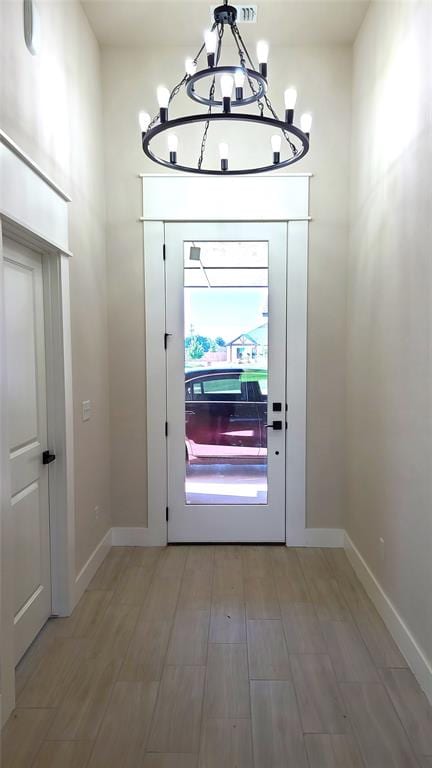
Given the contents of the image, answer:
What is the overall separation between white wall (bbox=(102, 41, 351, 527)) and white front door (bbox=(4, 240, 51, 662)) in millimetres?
1011

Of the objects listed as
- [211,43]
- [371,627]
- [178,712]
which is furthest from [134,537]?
[211,43]

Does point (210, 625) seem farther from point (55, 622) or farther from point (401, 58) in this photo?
point (401, 58)

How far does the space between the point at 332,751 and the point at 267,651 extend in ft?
1.99

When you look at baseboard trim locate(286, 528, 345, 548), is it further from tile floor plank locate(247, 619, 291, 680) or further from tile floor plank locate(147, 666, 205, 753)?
tile floor plank locate(147, 666, 205, 753)

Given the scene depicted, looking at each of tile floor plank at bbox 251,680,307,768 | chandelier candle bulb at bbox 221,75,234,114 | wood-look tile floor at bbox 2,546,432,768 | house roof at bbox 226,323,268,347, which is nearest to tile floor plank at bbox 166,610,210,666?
wood-look tile floor at bbox 2,546,432,768

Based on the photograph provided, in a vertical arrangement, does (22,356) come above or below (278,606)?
above

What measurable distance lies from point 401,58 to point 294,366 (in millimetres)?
1915

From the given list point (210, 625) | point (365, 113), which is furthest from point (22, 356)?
point (365, 113)

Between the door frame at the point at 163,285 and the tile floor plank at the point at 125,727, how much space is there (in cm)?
152

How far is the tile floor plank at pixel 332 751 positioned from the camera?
5.43 ft

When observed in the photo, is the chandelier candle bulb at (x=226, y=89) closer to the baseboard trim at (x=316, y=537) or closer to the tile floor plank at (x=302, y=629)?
the tile floor plank at (x=302, y=629)

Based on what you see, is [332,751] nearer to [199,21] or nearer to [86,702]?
[86,702]

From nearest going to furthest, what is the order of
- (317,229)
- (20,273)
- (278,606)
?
1. (20,273)
2. (278,606)
3. (317,229)

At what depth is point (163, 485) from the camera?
350cm
